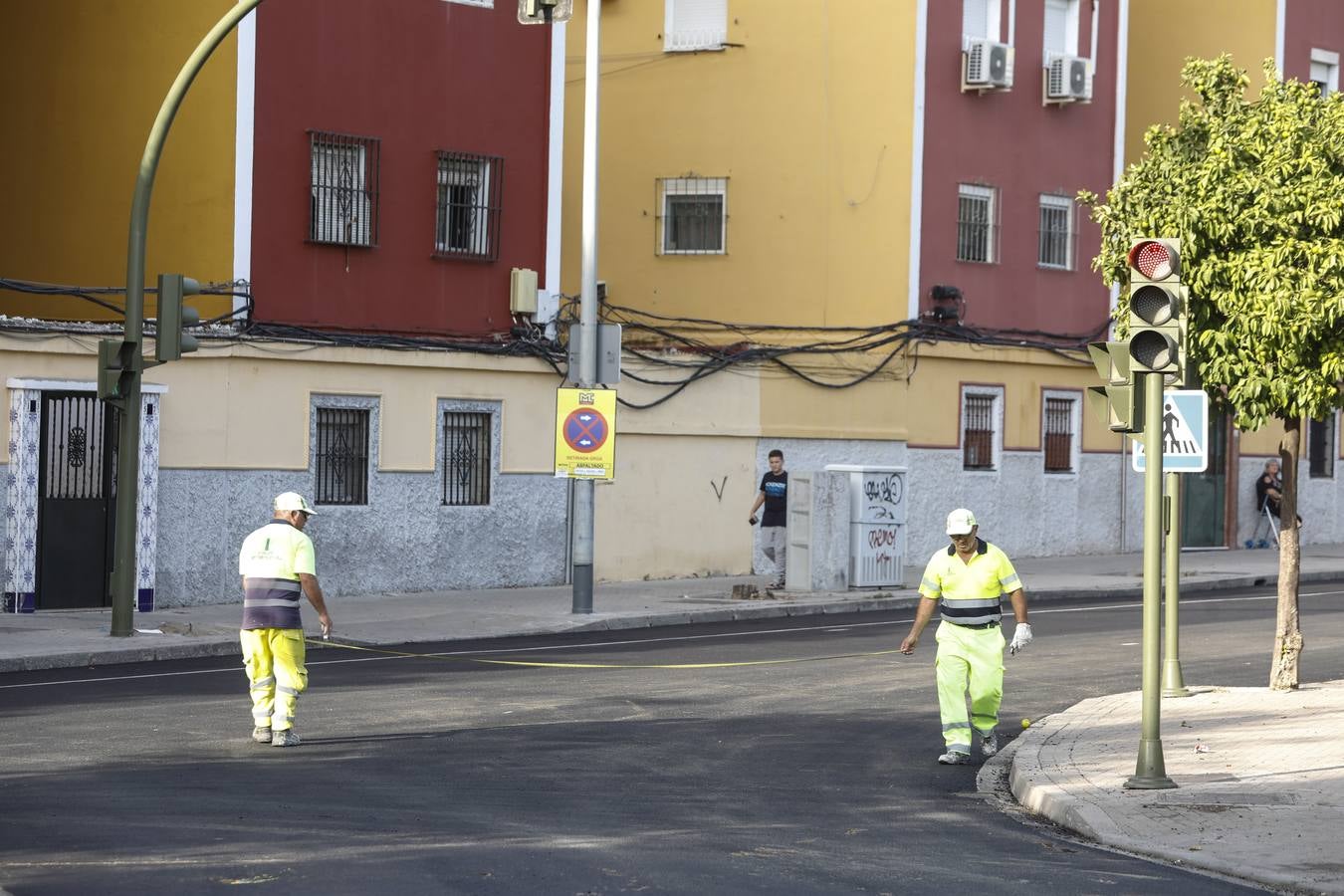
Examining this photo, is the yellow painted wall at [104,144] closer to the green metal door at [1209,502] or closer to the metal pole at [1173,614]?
the metal pole at [1173,614]

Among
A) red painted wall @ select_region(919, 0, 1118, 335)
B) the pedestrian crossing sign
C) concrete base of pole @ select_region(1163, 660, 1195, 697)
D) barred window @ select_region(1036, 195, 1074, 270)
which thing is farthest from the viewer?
barred window @ select_region(1036, 195, 1074, 270)

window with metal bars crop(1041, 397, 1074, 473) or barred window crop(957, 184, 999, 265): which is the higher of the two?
barred window crop(957, 184, 999, 265)

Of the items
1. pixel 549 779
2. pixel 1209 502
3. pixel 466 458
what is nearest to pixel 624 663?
pixel 549 779

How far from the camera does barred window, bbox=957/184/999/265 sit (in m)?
32.4

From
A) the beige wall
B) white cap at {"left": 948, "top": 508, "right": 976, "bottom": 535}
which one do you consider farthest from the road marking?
white cap at {"left": 948, "top": 508, "right": 976, "bottom": 535}

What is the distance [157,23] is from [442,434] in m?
5.84

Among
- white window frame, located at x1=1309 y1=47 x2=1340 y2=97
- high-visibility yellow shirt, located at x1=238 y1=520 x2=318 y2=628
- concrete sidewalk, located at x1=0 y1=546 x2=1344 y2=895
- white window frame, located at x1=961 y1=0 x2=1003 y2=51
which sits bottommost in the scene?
concrete sidewalk, located at x1=0 y1=546 x2=1344 y2=895

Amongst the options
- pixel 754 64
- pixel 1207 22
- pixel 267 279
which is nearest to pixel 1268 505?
pixel 1207 22

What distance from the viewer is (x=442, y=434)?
84.5 ft

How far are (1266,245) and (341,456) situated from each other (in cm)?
1259

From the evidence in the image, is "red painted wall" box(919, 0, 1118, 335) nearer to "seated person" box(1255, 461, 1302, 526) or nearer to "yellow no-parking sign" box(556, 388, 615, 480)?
"seated person" box(1255, 461, 1302, 526)

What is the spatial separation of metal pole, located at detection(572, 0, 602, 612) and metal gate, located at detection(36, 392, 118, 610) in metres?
5.01

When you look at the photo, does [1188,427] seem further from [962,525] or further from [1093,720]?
[962,525]

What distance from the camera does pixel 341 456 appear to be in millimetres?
24828
